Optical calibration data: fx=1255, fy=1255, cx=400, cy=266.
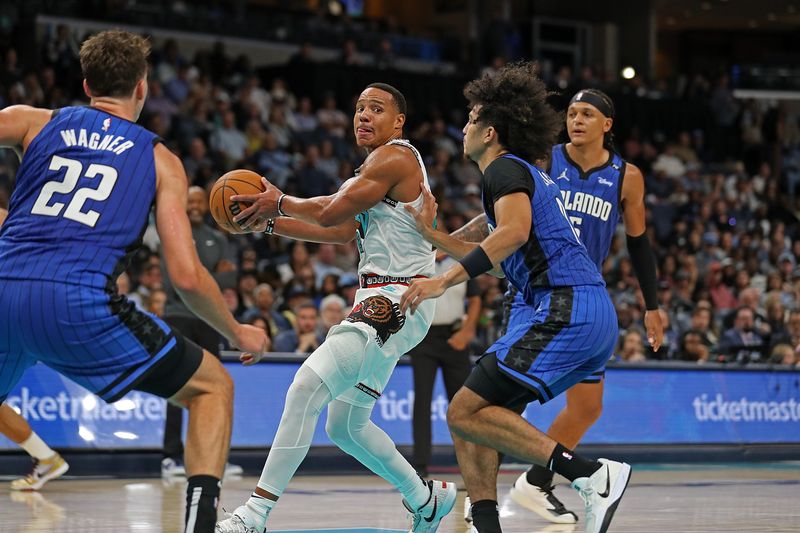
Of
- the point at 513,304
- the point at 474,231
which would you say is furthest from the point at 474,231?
the point at 513,304

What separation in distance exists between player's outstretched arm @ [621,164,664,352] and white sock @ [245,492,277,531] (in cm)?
271

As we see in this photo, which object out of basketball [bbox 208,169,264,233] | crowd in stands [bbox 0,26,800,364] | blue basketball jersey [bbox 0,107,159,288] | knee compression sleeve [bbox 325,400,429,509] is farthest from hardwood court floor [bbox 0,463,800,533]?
crowd in stands [bbox 0,26,800,364]

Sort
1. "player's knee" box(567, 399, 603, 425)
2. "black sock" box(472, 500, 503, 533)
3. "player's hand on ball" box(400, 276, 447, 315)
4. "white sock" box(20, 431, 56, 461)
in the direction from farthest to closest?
"white sock" box(20, 431, 56, 461), "player's knee" box(567, 399, 603, 425), "black sock" box(472, 500, 503, 533), "player's hand on ball" box(400, 276, 447, 315)

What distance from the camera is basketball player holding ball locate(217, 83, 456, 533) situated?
5934 mm

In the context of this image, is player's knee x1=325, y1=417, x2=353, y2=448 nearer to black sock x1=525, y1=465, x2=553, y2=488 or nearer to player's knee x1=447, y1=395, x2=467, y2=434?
player's knee x1=447, y1=395, x2=467, y2=434

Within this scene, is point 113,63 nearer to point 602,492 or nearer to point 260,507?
point 260,507

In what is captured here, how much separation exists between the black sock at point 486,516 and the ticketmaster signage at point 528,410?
528 cm

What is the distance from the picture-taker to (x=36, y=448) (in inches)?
349

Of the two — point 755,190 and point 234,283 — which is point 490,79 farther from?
point 755,190

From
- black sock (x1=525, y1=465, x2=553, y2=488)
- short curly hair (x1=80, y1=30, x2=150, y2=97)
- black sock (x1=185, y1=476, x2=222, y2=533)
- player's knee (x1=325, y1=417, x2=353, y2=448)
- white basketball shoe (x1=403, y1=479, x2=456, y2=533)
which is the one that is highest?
short curly hair (x1=80, y1=30, x2=150, y2=97)

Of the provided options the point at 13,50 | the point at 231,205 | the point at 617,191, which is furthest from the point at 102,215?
the point at 13,50

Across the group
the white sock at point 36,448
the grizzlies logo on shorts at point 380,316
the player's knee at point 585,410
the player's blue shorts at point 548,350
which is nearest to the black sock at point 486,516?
the player's blue shorts at point 548,350

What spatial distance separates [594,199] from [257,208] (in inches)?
89.1

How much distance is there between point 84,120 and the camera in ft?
15.3
